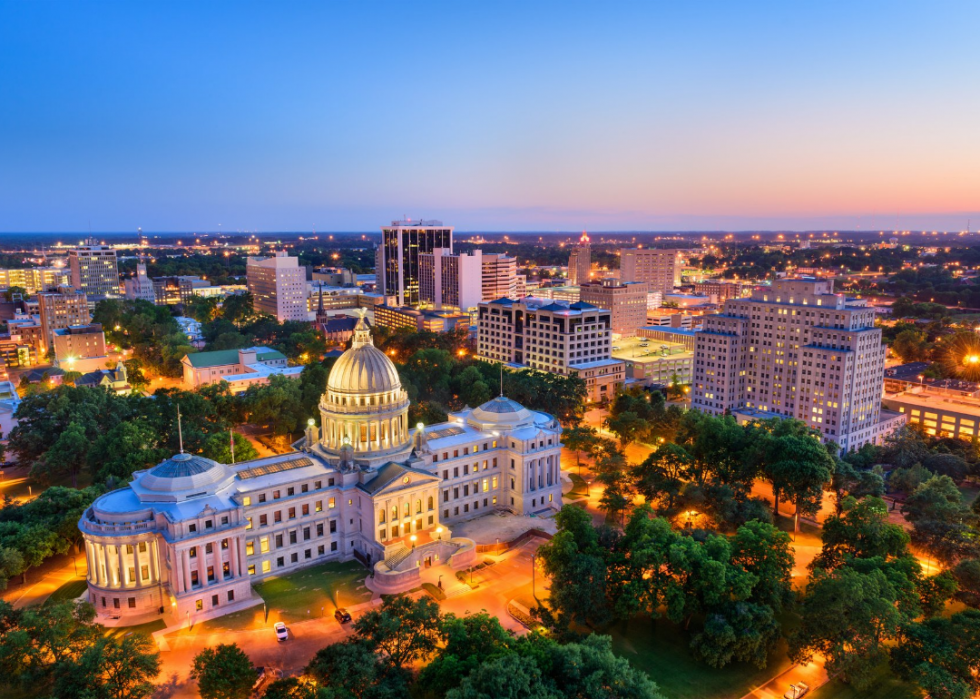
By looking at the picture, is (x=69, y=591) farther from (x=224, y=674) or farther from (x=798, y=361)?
(x=798, y=361)

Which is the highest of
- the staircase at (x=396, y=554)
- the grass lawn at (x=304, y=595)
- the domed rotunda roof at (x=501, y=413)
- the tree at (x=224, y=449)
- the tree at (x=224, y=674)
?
the domed rotunda roof at (x=501, y=413)

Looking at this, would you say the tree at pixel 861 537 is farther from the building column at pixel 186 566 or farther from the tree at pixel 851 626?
the building column at pixel 186 566

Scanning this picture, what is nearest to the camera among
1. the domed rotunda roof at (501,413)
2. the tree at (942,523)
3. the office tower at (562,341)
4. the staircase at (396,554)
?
the staircase at (396,554)

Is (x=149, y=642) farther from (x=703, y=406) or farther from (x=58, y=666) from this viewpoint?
(x=703, y=406)

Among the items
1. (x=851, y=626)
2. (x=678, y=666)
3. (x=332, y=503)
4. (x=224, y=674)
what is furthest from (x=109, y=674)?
(x=851, y=626)

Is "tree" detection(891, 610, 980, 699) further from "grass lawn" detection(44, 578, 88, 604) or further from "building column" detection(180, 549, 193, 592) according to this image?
"grass lawn" detection(44, 578, 88, 604)

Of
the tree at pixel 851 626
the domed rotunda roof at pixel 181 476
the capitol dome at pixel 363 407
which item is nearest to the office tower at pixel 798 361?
the tree at pixel 851 626

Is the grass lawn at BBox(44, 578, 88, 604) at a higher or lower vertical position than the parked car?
higher

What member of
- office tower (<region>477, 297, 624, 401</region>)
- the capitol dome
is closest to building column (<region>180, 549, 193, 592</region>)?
the capitol dome
